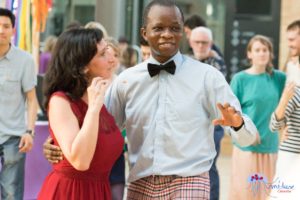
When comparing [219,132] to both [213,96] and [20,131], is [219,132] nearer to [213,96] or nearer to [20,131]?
[20,131]

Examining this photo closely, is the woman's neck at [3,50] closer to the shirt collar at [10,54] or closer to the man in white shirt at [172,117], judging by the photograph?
the shirt collar at [10,54]

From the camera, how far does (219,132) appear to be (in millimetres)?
6117

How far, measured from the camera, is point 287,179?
15.8 feet

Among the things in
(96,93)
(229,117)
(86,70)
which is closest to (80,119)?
(96,93)

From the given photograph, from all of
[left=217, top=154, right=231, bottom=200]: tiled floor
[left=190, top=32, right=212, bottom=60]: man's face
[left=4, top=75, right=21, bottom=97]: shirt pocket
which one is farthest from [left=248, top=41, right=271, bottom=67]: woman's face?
[left=4, top=75, right=21, bottom=97]: shirt pocket

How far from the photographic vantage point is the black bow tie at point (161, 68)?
3234 mm

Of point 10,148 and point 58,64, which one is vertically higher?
point 58,64

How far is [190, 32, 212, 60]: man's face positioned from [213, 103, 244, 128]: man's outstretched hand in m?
3.22

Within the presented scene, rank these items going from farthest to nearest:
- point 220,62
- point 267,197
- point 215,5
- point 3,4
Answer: point 215,5, point 220,62, point 3,4, point 267,197

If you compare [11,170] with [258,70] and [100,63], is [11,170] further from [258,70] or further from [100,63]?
[258,70]

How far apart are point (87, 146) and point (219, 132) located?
3289 millimetres

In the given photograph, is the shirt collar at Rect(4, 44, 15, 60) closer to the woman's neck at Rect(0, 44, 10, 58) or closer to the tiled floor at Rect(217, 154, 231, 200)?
the woman's neck at Rect(0, 44, 10, 58)

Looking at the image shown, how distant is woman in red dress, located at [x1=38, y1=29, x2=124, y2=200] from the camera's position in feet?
9.84

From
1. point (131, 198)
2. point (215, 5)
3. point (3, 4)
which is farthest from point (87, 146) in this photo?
point (215, 5)
